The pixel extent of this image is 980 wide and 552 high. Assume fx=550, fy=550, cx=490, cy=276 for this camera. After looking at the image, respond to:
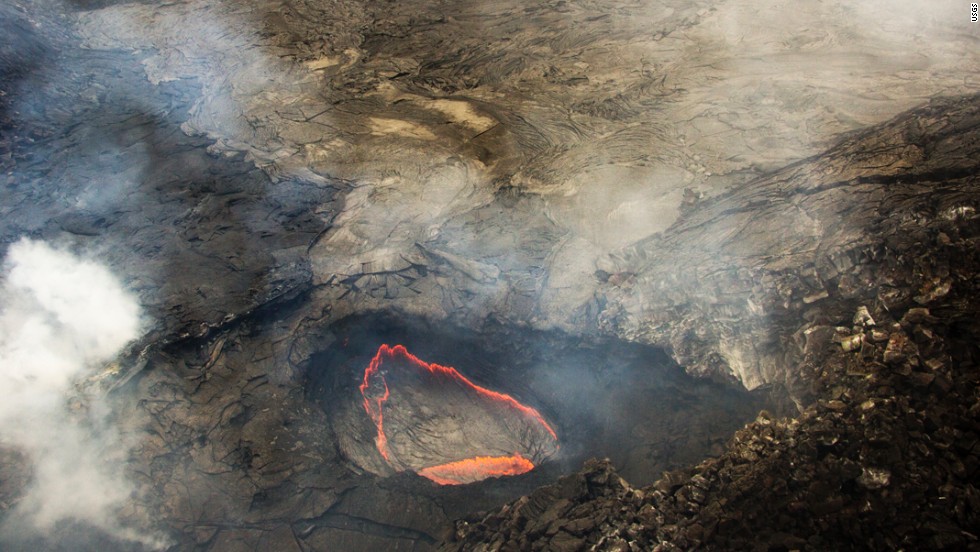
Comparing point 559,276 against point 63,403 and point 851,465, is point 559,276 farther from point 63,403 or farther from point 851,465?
point 63,403

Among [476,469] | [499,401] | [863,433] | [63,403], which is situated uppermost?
[863,433]

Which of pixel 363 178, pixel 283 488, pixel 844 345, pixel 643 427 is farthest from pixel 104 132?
pixel 844 345

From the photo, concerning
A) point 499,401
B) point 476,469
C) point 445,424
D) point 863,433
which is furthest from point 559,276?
point 863,433

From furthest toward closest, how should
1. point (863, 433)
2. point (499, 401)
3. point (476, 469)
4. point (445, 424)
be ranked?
point (499, 401) → point (445, 424) → point (476, 469) → point (863, 433)

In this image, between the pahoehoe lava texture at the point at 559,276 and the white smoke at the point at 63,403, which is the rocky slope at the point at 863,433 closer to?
the pahoehoe lava texture at the point at 559,276

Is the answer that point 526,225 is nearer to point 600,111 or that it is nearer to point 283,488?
point 600,111

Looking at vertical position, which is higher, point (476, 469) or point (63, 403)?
point (63, 403)

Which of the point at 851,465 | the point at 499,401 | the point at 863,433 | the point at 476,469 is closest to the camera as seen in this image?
the point at 851,465
